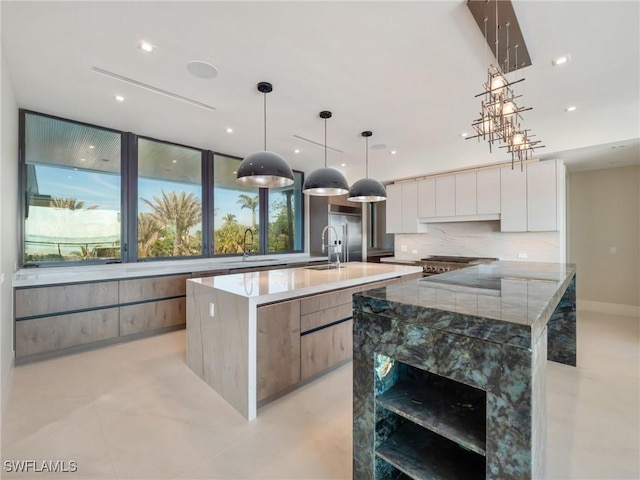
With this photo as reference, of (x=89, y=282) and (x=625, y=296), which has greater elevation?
(x=89, y=282)

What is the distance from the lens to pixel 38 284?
3.03 metres

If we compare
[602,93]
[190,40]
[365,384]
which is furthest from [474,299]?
[602,93]

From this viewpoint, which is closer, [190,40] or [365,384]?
[365,384]

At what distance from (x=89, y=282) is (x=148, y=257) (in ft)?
3.57

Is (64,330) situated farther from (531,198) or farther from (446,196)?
(531,198)

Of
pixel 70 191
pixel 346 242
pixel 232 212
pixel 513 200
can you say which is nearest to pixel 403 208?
pixel 346 242

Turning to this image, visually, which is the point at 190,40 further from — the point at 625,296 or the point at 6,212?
the point at 625,296

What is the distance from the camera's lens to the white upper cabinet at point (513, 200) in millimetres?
4367

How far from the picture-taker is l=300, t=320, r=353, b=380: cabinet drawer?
8.26ft

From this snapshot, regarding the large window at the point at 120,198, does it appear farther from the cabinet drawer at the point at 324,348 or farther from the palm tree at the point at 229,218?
the cabinet drawer at the point at 324,348

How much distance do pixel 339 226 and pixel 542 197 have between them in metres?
3.43

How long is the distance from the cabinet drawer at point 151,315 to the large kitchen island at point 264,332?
126cm

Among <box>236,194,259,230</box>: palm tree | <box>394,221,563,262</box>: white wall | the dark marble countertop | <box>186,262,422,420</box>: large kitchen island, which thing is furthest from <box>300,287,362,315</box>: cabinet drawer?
<box>236,194,259,230</box>: palm tree

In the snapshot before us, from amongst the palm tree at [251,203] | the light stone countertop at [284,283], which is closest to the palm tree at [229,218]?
the palm tree at [251,203]
